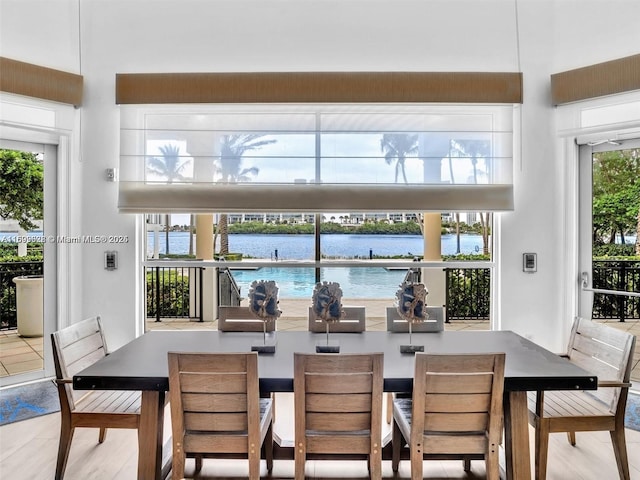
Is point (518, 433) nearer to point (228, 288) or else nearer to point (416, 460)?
point (416, 460)

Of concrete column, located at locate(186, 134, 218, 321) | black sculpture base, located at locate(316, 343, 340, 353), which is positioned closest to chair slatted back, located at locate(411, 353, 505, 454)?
black sculpture base, located at locate(316, 343, 340, 353)

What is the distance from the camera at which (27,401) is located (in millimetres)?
3545

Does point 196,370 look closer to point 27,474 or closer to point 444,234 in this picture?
point 27,474

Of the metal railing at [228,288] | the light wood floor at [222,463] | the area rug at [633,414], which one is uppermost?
the metal railing at [228,288]

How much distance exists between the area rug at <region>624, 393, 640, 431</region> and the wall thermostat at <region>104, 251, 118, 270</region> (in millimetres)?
4203

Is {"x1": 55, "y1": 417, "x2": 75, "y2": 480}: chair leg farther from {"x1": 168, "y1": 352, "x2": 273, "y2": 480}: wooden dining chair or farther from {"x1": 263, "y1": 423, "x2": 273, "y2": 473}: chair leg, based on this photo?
{"x1": 263, "y1": 423, "x2": 273, "y2": 473}: chair leg

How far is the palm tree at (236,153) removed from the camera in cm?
397

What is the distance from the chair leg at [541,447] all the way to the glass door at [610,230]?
83.9 inches

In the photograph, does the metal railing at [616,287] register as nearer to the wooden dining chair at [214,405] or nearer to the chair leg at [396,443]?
the chair leg at [396,443]

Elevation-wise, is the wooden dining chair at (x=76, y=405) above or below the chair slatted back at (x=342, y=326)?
below

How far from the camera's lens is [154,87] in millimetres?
3947

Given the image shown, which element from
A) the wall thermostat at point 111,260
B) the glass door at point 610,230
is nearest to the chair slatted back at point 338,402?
the wall thermostat at point 111,260

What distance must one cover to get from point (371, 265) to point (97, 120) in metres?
2.79

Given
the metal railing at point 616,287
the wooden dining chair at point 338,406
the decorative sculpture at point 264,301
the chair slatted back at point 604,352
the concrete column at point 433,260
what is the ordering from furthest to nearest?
1. the concrete column at point 433,260
2. the metal railing at point 616,287
3. the decorative sculpture at point 264,301
4. the chair slatted back at point 604,352
5. the wooden dining chair at point 338,406
